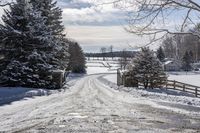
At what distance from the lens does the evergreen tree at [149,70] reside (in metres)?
46.7

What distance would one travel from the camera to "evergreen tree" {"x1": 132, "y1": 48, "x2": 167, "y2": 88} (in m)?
46.7

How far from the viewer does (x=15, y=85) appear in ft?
109

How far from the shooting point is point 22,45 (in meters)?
34.2

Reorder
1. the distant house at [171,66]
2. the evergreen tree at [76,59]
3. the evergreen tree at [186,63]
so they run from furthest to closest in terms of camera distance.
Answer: the distant house at [171,66] → the evergreen tree at [186,63] → the evergreen tree at [76,59]

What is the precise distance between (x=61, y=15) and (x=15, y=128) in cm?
4897

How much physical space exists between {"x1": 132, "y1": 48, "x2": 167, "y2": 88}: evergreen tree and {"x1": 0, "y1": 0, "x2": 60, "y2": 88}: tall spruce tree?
14715 millimetres

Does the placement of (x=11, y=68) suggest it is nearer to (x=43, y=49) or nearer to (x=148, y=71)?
(x=43, y=49)

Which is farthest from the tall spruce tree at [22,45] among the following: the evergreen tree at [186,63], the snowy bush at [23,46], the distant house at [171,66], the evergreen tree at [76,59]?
the distant house at [171,66]

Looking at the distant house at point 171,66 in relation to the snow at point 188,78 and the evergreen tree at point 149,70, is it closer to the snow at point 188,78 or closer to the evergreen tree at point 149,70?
the snow at point 188,78

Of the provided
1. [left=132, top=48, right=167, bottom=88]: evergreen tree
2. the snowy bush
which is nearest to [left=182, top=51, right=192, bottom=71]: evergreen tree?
[left=132, top=48, right=167, bottom=88]: evergreen tree

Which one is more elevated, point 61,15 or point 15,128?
point 61,15

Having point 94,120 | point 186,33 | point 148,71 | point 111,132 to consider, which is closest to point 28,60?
point 148,71

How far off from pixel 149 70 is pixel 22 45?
17225 millimetres

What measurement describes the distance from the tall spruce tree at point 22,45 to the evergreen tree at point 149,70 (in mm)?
14715
